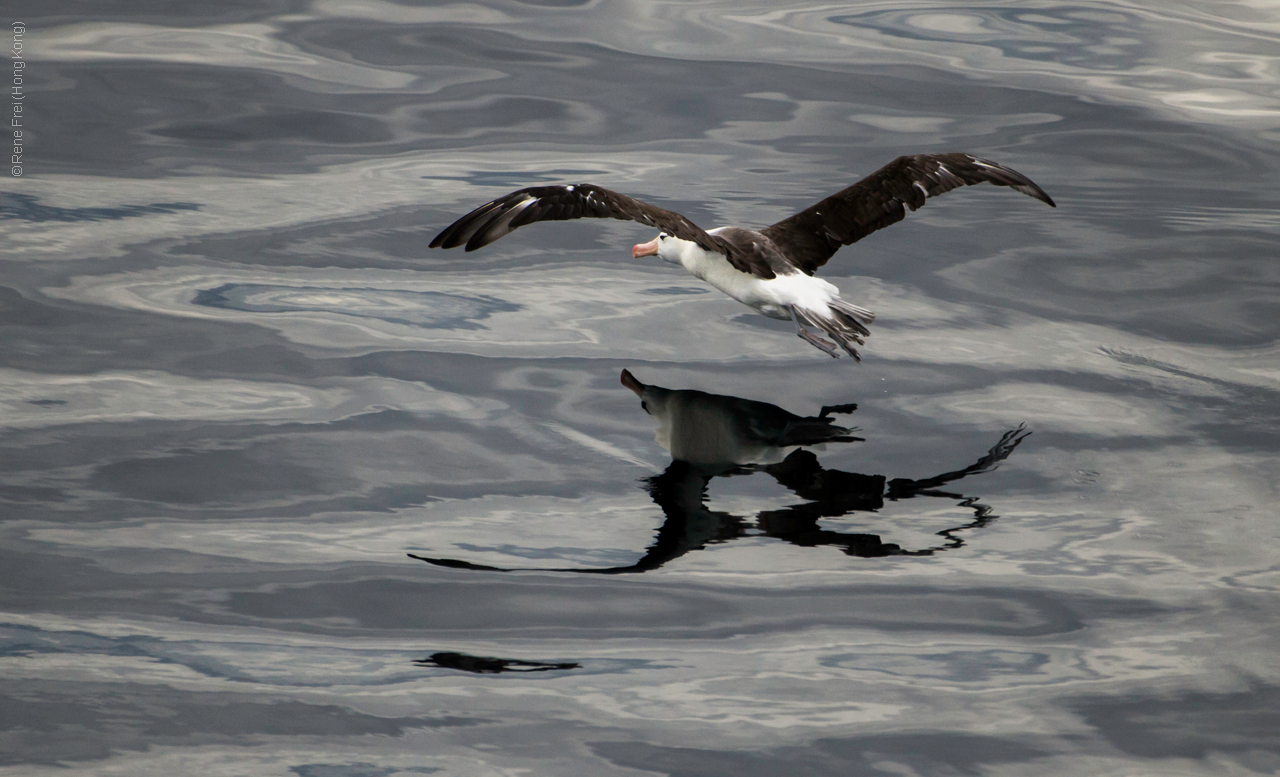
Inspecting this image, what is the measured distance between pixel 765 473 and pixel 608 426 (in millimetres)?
938

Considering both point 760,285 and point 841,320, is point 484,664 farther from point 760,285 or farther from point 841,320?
point 760,285

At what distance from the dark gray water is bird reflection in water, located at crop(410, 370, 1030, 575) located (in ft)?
0.12

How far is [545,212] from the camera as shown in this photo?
21.6ft

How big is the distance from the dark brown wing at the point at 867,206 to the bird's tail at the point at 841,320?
84 cm

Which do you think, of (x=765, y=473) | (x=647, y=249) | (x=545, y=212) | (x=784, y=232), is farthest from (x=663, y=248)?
(x=765, y=473)

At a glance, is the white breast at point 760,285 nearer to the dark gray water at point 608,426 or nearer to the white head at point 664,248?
the white head at point 664,248

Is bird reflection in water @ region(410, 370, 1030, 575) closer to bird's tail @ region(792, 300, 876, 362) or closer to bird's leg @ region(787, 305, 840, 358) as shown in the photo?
bird's tail @ region(792, 300, 876, 362)

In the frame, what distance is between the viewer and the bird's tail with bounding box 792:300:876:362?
22.7 ft

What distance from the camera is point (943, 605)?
5.18m

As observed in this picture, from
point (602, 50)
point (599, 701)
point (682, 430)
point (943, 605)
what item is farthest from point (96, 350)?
point (602, 50)

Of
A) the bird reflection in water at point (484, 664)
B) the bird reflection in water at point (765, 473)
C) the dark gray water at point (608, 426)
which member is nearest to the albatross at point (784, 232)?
the dark gray water at point (608, 426)

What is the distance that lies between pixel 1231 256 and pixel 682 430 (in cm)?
461

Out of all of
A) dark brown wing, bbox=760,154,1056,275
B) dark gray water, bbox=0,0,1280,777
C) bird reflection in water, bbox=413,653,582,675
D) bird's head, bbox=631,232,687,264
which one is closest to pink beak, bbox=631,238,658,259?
bird's head, bbox=631,232,687,264

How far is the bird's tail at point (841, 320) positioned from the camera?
6.93m
